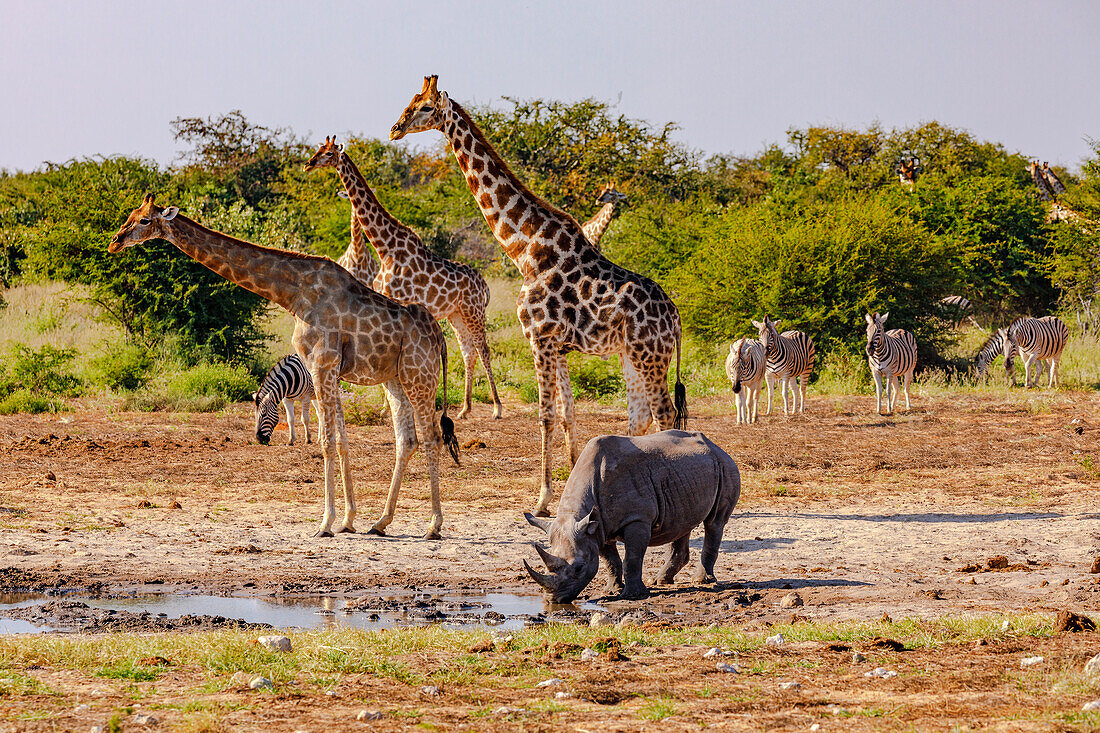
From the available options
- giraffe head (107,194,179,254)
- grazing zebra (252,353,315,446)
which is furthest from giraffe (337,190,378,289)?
giraffe head (107,194,179,254)

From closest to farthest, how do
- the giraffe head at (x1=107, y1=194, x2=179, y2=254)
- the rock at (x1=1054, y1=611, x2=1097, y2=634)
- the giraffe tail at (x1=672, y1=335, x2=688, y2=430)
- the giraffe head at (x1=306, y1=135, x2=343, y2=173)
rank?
the rock at (x1=1054, y1=611, x2=1097, y2=634)
the giraffe head at (x1=107, y1=194, x2=179, y2=254)
the giraffe tail at (x1=672, y1=335, x2=688, y2=430)
the giraffe head at (x1=306, y1=135, x2=343, y2=173)

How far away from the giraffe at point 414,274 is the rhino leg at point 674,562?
7.87 m

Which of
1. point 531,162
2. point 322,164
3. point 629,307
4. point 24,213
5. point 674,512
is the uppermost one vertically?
point 531,162

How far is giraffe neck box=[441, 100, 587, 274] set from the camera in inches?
459

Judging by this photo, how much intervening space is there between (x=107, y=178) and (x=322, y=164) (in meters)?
11.8

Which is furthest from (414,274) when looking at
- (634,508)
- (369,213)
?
(634,508)

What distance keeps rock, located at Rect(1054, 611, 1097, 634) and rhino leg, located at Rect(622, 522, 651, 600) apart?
8.66 feet

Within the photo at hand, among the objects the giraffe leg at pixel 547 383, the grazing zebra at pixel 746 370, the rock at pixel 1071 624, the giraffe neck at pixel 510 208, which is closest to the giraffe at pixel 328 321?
the giraffe leg at pixel 547 383

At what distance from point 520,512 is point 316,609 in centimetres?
386

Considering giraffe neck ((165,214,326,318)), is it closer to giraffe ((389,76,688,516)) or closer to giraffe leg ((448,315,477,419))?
giraffe ((389,76,688,516))

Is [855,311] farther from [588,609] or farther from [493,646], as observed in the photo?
[493,646]

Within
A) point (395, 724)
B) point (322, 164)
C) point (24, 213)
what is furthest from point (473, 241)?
point (395, 724)

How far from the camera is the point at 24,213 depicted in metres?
35.5

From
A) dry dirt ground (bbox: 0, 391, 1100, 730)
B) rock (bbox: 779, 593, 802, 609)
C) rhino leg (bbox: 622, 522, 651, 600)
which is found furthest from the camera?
rhino leg (bbox: 622, 522, 651, 600)
